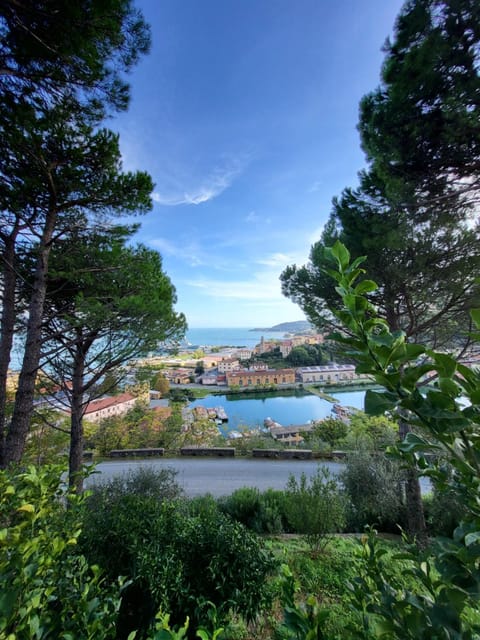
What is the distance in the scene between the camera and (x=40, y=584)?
736 millimetres

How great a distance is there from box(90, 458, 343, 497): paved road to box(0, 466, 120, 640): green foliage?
657cm

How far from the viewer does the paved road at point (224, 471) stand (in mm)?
6982

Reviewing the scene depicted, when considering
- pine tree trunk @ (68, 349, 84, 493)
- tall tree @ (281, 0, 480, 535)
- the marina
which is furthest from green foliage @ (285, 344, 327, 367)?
pine tree trunk @ (68, 349, 84, 493)

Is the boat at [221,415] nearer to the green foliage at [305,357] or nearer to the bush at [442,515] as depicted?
the green foliage at [305,357]

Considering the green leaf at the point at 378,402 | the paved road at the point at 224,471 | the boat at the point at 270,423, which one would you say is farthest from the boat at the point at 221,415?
the green leaf at the point at 378,402

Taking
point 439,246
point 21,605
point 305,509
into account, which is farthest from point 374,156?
point 305,509

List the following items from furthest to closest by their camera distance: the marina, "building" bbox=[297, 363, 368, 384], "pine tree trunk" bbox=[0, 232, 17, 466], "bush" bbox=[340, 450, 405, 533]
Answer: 1. "building" bbox=[297, 363, 368, 384]
2. the marina
3. "bush" bbox=[340, 450, 405, 533]
4. "pine tree trunk" bbox=[0, 232, 17, 466]

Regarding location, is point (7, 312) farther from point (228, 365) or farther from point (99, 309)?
point (228, 365)

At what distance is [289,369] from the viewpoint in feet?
70.0

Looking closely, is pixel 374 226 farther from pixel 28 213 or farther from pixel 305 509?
pixel 28 213

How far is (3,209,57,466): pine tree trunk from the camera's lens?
3297 mm

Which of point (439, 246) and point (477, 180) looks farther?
point (439, 246)

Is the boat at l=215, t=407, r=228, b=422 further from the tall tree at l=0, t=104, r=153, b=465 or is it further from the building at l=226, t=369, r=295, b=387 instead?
the tall tree at l=0, t=104, r=153, b=465

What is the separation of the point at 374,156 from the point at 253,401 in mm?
16546
